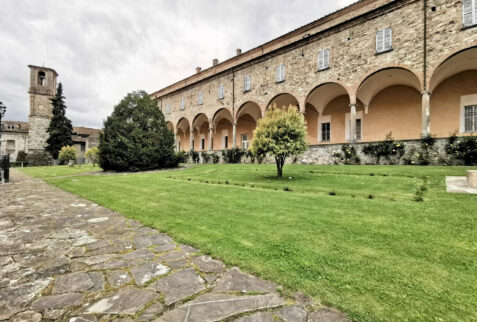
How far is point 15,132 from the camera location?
134ft

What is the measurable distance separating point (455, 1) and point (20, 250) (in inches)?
778

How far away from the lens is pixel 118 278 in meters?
2.02

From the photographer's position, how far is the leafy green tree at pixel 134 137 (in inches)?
593

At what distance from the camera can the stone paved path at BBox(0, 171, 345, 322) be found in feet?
5.07

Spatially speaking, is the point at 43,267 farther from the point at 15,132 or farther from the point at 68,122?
the point at 15,132

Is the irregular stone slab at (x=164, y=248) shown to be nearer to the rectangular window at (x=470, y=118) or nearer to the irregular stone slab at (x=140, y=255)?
the irregular stone slab at (x=140, y=255)

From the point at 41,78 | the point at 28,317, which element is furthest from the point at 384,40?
the point at 41,78

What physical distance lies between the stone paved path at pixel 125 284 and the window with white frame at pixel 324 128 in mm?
19735

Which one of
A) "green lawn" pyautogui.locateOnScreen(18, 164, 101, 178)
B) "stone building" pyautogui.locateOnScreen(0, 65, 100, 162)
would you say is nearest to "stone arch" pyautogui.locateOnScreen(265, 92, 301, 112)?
"green lawn" pyautogui.locateOnScreen(18, 164, 101, 178)

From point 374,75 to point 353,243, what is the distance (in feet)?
53.2

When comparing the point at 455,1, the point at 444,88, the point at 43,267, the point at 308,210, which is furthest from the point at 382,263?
the point at 444,88

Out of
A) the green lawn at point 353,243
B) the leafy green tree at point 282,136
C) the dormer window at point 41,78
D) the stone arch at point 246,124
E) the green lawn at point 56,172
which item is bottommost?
the green lawn at point 56,172

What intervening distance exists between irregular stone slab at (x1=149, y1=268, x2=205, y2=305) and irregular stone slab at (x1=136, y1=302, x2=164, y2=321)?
0.06 metres

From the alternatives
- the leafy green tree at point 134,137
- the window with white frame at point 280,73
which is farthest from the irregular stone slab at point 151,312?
the window with white frame at point 280,73
